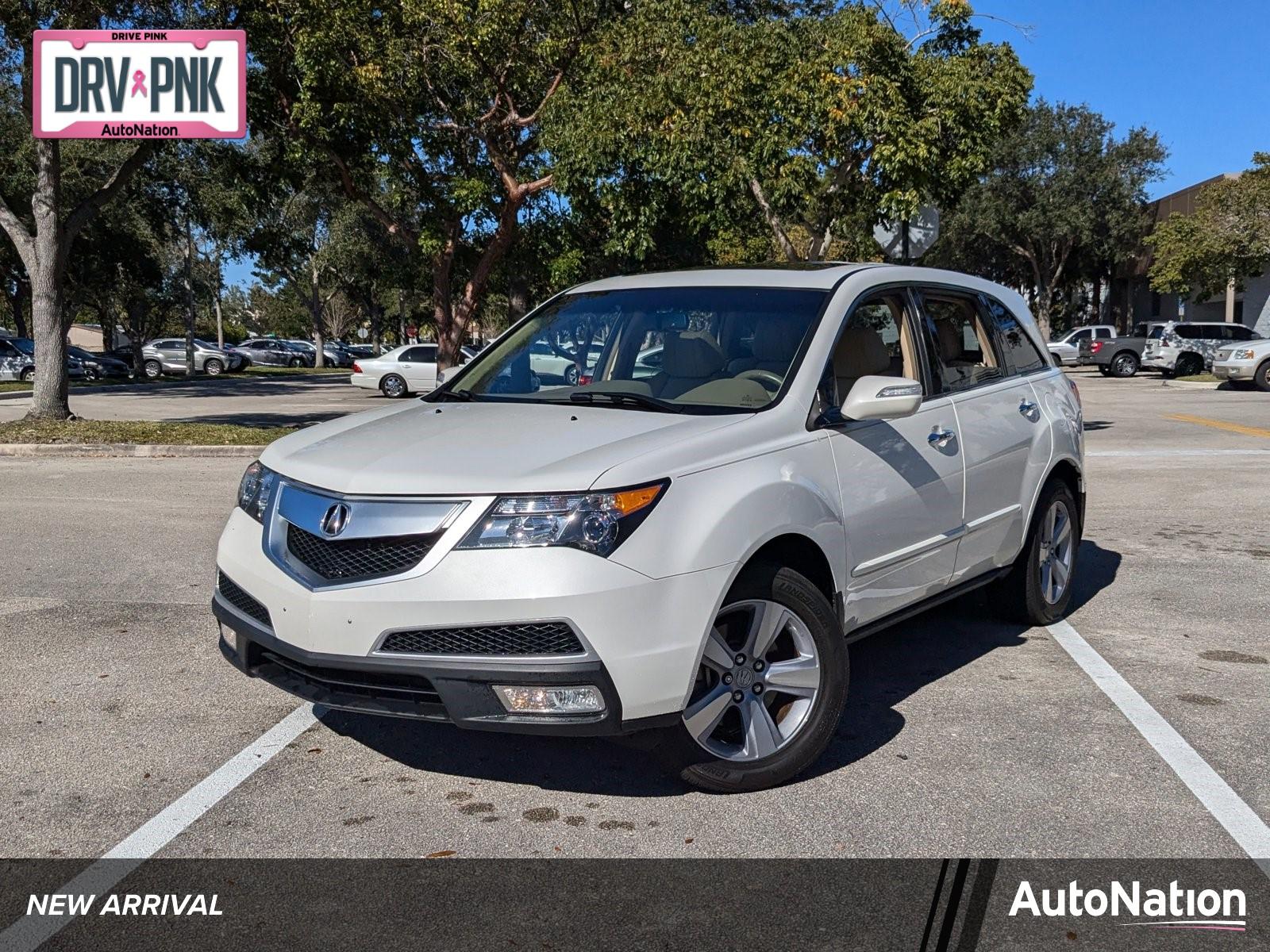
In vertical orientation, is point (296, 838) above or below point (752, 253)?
below

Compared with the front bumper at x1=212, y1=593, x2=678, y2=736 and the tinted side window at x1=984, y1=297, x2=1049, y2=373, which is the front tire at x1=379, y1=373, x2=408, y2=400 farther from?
the front bumper at x1=212, y1=593, x2=678, y2=736

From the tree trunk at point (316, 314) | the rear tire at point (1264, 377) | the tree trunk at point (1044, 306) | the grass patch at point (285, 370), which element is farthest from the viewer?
the tree trunk at point (316, 314)

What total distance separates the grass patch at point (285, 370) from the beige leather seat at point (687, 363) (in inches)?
2100

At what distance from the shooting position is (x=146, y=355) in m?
50.3

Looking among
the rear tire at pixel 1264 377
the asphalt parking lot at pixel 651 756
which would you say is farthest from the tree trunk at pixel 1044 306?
the asphalt parking lot at pixel 651 756

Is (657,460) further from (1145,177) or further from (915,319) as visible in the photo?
(1145,177)

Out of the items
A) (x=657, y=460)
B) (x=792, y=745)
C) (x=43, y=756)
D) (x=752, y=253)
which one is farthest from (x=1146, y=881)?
(x=752, y=253)

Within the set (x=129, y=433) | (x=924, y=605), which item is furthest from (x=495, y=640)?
(x=129, y=433)

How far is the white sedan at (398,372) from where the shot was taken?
32.8 metres

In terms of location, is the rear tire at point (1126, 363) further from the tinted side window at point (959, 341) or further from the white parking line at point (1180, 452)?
the tinted side window at point (959, 341)

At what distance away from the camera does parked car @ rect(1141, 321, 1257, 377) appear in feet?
121

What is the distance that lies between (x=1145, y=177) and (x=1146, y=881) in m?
52.0

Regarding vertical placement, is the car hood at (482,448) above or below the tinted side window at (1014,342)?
below

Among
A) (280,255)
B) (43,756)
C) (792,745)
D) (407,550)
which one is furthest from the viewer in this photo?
(280,255)
